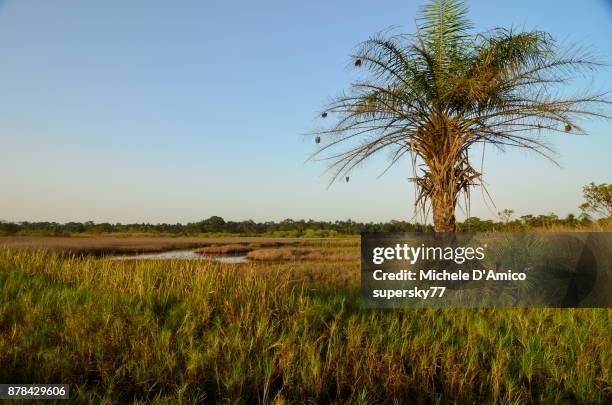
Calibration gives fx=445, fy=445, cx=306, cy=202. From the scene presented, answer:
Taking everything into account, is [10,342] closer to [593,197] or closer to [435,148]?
[435,148]

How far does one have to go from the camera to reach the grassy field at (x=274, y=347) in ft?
12.7

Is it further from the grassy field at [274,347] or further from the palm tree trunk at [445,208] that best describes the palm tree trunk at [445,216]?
the grassy field at [274,347]

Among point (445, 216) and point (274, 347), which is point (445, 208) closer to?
point (445, 216)

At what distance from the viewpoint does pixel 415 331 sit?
17.9ft

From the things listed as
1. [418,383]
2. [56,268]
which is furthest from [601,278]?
[56,268]

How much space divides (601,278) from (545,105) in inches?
128

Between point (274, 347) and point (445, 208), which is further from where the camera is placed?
point (445, 208)

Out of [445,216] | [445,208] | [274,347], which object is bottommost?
[274,347]

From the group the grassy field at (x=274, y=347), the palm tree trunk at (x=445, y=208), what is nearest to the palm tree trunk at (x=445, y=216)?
the palm tree trunk at (x=445, y=208)

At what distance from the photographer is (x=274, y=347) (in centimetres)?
464

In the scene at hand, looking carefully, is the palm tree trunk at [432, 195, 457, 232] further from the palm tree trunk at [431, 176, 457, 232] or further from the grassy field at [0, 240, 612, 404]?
the grassy field at [0, 240, 612, 404]

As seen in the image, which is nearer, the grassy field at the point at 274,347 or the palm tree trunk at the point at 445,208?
the grassy field at the point at 274,347

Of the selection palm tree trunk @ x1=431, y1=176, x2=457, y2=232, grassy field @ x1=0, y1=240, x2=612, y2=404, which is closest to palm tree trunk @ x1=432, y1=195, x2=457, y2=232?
palm tree trunk @ x1=431, y1=176, x2=457, y2=232

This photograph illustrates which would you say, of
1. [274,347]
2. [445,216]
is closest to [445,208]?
[445,216]
